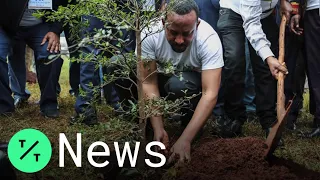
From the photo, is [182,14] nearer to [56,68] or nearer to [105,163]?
[105,163]

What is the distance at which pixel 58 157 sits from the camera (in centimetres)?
337

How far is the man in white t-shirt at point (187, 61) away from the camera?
11.0ft

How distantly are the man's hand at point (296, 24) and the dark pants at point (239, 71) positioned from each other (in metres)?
0.12

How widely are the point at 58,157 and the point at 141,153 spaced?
2.18 ft

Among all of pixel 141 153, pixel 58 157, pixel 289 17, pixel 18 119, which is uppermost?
pixel 289 17

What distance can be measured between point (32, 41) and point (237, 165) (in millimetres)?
2689

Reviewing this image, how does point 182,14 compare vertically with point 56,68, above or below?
above

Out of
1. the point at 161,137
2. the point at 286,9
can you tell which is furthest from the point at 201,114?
the point at 286,9

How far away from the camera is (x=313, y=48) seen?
428cm

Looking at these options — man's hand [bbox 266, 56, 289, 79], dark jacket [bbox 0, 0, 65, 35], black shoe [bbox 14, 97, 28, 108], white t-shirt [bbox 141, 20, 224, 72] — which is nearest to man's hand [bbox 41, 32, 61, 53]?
dark jacket [bbox 0, 0, 65, 35]

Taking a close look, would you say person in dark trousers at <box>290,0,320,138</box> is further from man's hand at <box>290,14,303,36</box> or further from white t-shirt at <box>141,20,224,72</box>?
white t-shirt at <box>141,20,224,72</box>

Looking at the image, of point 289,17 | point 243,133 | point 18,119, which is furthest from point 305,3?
point 18,119

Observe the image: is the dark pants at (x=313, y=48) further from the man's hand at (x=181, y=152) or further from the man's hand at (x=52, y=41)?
the man's hand at (x=52, y=41)

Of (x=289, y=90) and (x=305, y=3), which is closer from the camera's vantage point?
(x=305, y=3)
